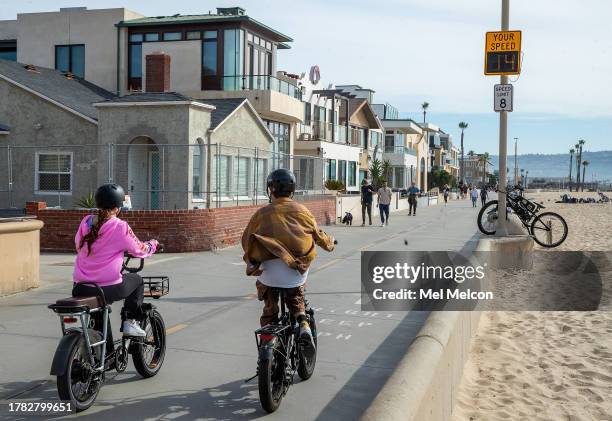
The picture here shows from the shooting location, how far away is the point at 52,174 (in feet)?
74.2

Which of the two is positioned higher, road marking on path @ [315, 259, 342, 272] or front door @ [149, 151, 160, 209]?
front door @ [149, 151, 160, 209]

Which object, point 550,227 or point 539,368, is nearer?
point 539,368

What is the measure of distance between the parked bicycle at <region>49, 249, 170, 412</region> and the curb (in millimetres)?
2269

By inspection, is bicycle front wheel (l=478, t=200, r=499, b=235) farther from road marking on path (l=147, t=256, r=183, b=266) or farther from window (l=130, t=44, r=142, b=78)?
window (l=130, t=44, r=142, b=78)

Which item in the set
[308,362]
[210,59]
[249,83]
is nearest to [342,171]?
[249,83]

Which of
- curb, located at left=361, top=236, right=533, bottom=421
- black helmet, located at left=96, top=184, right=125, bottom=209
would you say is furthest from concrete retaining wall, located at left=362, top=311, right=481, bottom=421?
black helmet, located at left=96, top=184, right=125, bottom=209

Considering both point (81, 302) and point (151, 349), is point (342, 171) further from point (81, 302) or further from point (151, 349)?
point (81, 302)

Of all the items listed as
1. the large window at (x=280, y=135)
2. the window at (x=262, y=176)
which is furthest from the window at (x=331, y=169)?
the window at (x=262, y=176)

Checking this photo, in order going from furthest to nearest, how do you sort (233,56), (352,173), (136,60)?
(352,173), (136,60), (233,56)

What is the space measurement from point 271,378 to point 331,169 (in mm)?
39020

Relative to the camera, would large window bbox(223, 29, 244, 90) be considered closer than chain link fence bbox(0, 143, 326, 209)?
No

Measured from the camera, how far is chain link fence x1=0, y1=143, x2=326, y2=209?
2091cm

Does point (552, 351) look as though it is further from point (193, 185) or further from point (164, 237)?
point (193, 185)

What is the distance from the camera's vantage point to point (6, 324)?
340 inches
